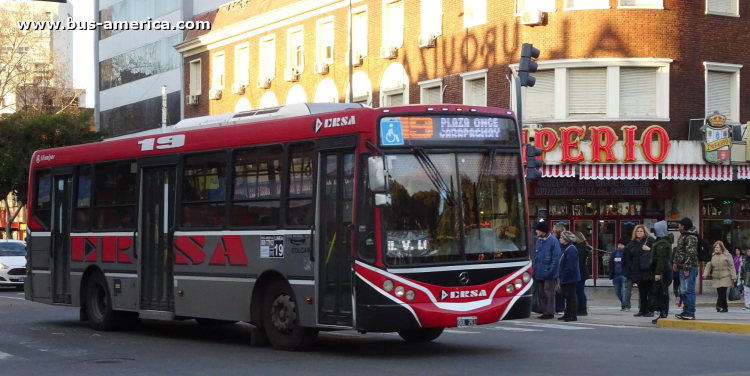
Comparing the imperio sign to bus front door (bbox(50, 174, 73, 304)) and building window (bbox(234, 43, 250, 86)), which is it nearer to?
bus front door (bbox(50, 174, 73, 304))

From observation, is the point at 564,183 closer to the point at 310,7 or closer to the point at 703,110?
the point at 703,110

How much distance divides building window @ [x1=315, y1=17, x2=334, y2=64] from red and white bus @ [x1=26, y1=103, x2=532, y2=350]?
76.0ft

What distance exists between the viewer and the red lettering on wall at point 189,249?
15.0m

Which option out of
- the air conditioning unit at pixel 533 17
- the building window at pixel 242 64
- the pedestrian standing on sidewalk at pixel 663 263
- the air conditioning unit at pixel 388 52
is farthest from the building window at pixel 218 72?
the pedestrian standing on sidewalk at pixel 663 263

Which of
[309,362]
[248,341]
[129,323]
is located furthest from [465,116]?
[129,323]

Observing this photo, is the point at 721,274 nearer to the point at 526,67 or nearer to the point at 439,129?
the point at 526,67

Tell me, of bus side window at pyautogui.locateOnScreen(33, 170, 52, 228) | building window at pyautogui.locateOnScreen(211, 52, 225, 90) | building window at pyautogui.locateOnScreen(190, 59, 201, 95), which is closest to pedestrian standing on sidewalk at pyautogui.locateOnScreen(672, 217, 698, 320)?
bus side window at pyautogui.locateOnScreen(33, 170, 52, 228)

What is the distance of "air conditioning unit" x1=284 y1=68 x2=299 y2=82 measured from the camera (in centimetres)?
4059

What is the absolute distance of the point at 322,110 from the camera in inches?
557

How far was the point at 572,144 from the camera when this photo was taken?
1178 inches

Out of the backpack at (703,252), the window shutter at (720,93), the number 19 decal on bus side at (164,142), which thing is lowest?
the backpack at (703,252)

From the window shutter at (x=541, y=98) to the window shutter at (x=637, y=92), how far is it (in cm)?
189

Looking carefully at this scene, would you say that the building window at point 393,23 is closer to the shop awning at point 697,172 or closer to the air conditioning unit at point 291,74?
the air conditioning unit at point 291,74

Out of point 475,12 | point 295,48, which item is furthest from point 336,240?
point 295,48
